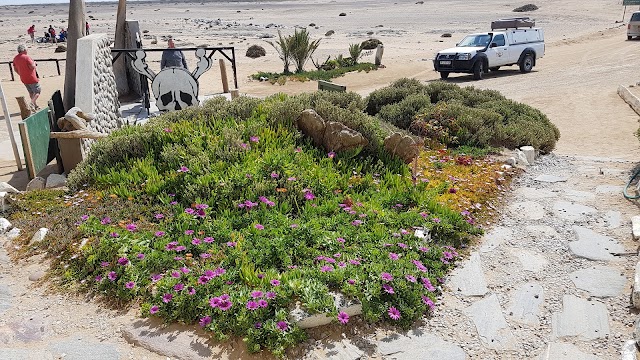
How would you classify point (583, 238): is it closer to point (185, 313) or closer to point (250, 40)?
point (185, 313)

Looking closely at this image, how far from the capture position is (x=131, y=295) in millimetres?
4277

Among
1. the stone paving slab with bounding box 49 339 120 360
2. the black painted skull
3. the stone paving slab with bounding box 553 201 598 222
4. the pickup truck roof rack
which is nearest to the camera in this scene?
the stone paving slab with bounding box 49 339 120 360

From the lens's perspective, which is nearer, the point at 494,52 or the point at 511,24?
the point at 494,52

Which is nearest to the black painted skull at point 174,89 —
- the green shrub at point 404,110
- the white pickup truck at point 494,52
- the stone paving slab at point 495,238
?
the green shrub at point 404,110

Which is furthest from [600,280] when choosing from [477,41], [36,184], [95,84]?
[477,41]

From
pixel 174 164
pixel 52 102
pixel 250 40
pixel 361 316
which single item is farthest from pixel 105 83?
pixel 250 40

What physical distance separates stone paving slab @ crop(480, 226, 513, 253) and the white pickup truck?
1450 centimetres

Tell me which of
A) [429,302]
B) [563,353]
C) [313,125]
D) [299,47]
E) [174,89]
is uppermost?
[299,47]

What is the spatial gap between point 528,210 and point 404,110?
4.11 m

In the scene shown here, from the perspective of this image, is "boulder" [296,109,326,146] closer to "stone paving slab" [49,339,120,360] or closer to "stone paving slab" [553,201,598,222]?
"stone paving slab" [553,201,598,222]

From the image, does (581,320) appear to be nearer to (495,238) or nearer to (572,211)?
(495,238)

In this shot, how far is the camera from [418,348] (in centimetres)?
383

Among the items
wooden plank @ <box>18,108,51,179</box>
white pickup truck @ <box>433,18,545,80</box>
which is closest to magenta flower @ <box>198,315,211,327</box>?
wooden plank @ <box>18,108,51,179</box>

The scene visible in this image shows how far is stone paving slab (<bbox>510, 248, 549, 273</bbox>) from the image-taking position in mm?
4918
